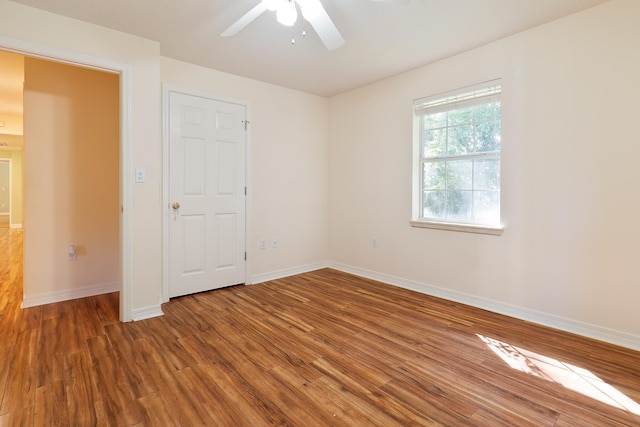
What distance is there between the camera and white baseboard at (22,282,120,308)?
3.10 m

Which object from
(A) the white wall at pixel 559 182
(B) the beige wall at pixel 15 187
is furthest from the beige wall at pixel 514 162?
(B) the beige wall at pixel 15 187

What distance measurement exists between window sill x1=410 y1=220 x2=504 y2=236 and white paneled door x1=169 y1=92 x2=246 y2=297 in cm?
212

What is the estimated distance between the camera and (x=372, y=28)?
105 inches

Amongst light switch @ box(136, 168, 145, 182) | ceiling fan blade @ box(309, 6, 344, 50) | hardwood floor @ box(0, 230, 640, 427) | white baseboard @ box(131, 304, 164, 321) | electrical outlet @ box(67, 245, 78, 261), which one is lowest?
hardwood floor @ box(0, 230, 640, 427)

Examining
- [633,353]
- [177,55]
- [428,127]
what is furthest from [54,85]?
[633,353]

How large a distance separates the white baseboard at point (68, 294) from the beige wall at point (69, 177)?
3 centimetres

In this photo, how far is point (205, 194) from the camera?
357cm

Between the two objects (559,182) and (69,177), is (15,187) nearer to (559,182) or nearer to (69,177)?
(69,177)

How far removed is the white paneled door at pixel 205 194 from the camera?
3365 millimetres

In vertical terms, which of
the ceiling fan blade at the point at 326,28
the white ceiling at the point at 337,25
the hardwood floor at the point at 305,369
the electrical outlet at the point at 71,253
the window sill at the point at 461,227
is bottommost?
the hardwood floor at the point at 305,369

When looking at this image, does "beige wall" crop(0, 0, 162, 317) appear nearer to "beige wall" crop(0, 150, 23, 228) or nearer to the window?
the window

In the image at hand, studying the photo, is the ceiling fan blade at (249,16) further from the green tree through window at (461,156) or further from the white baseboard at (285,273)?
the white baseboard at (285,273)

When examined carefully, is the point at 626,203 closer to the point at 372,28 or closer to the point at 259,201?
the point at 372,28

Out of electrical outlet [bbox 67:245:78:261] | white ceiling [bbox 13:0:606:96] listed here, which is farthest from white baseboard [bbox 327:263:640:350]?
electrical outlet [bbox 67:245:78:261]
